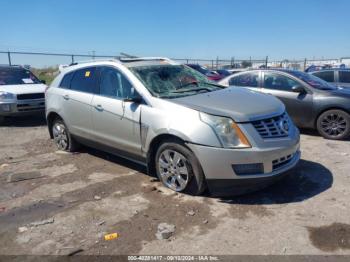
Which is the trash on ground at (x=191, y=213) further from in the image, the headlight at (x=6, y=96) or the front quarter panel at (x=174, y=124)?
the headlight at (x=6, y=96)

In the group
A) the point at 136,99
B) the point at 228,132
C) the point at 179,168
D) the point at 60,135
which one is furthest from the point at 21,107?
the point at 228,132

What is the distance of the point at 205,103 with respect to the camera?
14.1ft

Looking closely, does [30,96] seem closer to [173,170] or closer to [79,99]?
[79,99]

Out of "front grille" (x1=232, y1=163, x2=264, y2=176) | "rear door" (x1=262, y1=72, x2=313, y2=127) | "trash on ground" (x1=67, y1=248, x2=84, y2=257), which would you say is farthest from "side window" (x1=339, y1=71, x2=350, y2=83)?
"trash on ground" (x1=67, y1=248, x2=84, y2=257)

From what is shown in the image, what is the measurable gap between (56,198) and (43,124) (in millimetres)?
5796

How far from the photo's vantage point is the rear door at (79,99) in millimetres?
5575

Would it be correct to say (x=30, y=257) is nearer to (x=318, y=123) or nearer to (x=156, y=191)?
(x=156, y=191)

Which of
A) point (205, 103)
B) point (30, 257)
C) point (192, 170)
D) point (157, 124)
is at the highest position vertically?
point (205, 103)

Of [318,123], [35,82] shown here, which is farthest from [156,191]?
[35,82]

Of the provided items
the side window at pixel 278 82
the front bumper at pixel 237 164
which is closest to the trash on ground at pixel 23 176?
the front bumper at pixel 237 164

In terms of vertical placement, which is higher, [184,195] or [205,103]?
[205,103]

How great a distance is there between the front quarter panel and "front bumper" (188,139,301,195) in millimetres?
116

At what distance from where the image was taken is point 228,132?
3.94 metres

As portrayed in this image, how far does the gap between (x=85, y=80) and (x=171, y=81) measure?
1640mm
